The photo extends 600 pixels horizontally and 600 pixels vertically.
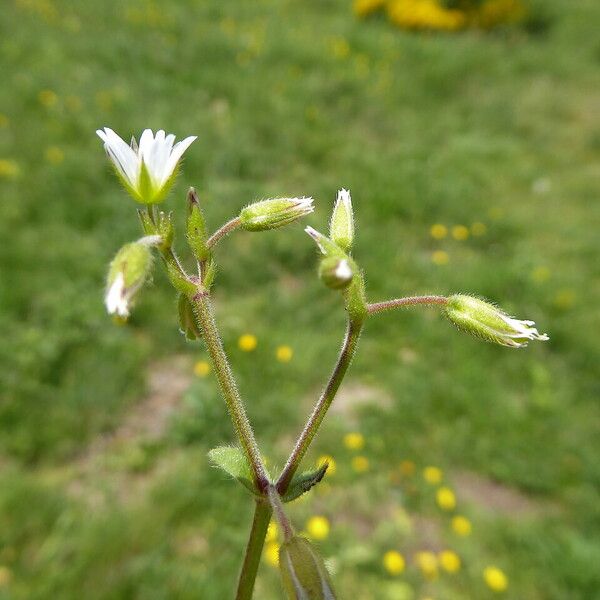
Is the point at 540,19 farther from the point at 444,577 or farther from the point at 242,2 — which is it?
the point at 444,577

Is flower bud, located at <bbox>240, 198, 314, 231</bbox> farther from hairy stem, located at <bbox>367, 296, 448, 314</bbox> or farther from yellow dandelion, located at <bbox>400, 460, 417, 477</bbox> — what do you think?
yellow dandelion, located at <bbox>400, 460, 417, 477</bbox>

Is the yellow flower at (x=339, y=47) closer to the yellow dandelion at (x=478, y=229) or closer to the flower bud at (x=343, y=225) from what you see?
the yellow dandelion at (x=478, y=229)

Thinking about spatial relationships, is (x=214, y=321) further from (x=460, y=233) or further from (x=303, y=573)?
(x=460, y=233)

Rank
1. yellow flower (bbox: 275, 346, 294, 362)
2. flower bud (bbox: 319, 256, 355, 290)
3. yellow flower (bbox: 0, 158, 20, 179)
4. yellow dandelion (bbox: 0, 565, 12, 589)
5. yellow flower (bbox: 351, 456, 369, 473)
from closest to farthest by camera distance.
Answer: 1. flower bud (bbox: 319, 256, 355, 290)
2. yellow dandelion (bbox: 0, 565, 12, 589)
3. yellow flower (bbox: 351, 456, 369, 473)
4. yellow flower (bbox: 275, 346, 294, 362)
5. yellow flower (bbox: 0, 158, 20, 179)

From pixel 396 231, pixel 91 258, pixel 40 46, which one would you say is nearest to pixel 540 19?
pixel 396 231

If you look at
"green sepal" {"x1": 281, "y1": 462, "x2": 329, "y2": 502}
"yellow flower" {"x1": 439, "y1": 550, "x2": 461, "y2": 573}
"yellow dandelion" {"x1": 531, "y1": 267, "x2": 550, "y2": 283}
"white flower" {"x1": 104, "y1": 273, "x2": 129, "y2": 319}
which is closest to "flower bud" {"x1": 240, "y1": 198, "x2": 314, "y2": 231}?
"white flower" {"x1": 104, "y1": 273, "x2": 129, "y2": 319}
